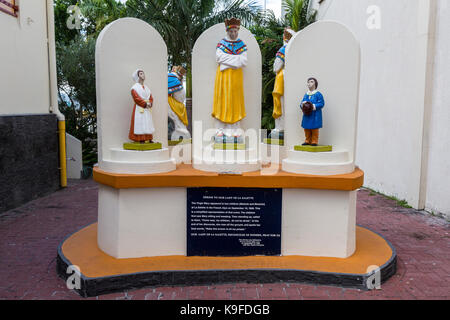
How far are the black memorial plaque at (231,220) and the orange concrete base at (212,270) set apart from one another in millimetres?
138

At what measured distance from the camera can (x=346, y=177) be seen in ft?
14.0

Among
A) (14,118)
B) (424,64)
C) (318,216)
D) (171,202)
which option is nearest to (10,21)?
(14,118)

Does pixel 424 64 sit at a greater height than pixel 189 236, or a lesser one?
greater

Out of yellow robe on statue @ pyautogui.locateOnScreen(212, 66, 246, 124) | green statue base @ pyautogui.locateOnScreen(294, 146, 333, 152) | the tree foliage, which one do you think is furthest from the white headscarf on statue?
the tree foliage

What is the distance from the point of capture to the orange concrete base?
3.90 m

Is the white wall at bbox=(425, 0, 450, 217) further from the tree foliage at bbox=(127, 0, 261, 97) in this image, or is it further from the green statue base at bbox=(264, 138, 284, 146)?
the tree foliage at bbox=(127, 0, 261, 97)

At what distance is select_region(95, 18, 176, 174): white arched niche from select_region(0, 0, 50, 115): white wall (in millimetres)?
3716

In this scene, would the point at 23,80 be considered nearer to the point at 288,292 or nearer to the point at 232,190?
the point at 232,190

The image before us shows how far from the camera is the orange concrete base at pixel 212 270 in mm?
3896

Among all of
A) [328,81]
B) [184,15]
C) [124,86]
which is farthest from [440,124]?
[184,15]

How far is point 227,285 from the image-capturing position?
158 inches

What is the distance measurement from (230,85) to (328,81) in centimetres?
127

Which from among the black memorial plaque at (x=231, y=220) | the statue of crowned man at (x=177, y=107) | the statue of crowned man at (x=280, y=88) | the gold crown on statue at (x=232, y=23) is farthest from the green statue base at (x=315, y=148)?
the statue of crowned man at (x=177, y=107)

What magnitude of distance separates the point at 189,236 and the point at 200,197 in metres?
0.48
